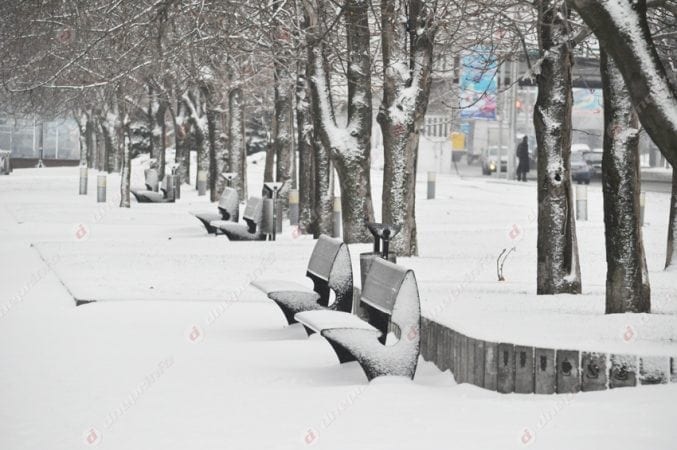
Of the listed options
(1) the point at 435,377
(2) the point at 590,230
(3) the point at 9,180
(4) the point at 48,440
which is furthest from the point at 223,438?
(3) the point at 9,180

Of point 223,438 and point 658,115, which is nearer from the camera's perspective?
point 223,438

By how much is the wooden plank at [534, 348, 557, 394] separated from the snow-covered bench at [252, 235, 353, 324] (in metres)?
3.14

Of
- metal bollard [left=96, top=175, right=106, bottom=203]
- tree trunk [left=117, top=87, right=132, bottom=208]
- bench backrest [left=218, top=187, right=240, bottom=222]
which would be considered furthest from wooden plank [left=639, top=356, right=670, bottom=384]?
metal bollard [left=96, top=175, right=106, bottom=203]

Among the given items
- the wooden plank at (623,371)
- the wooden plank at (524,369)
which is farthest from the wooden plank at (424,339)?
the wooden plank at (623,371)

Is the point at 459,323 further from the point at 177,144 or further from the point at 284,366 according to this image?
the point at 177,144

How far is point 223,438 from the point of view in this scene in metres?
7.44

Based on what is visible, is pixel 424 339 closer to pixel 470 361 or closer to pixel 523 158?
pixel 470 361

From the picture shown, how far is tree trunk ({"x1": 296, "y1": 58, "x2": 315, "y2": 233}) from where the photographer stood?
25.7 m

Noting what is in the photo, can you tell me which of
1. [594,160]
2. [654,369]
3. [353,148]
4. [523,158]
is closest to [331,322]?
[654,369]

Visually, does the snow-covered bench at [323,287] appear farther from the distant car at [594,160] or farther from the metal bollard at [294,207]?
the distant car at [594,160]

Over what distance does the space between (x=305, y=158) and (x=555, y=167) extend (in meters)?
14.4

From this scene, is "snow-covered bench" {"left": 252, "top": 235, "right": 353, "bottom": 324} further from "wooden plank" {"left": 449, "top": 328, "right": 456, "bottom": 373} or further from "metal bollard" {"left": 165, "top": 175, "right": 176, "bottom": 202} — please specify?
"metal bollard" {"left": 165, "top": 175, "right": 176, "bottom": 202}

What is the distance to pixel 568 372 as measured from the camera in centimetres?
826

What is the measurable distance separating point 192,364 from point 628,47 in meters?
4.01
